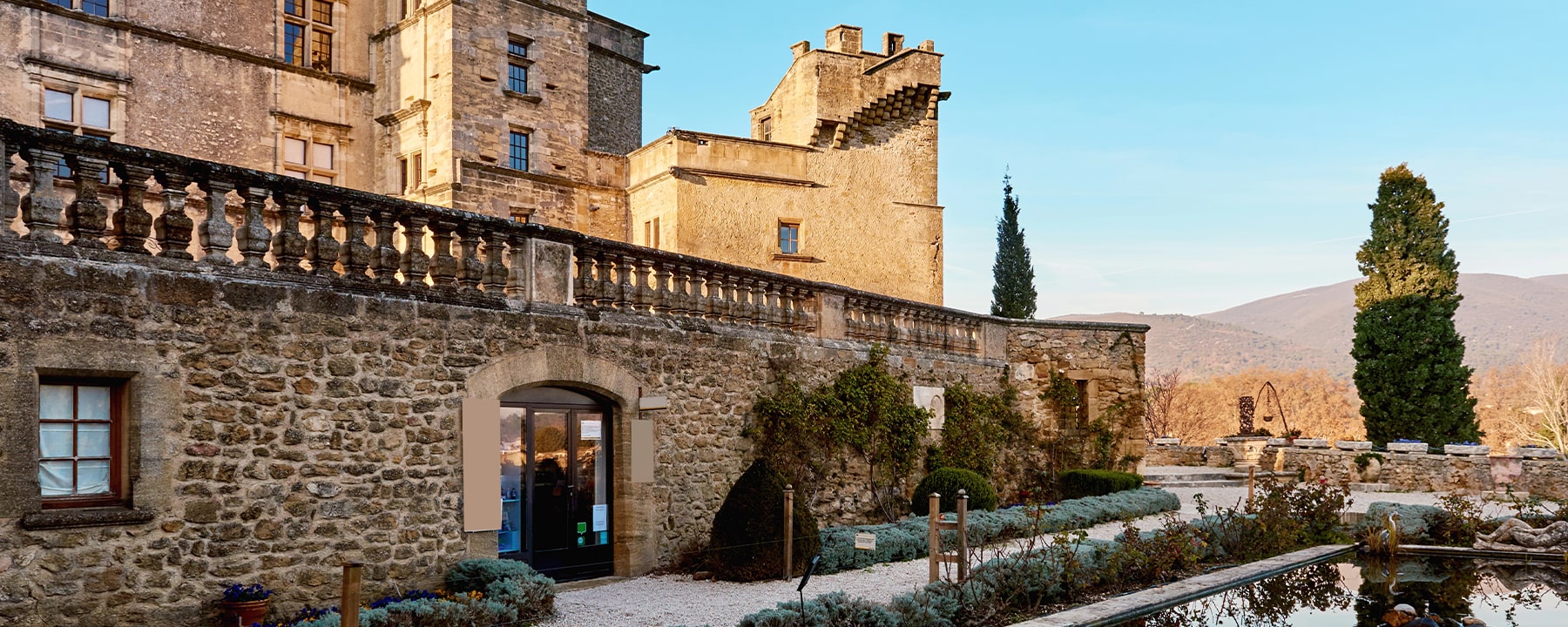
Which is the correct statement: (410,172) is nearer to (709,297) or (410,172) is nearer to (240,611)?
(709,297)

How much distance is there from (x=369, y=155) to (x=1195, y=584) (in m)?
20.3

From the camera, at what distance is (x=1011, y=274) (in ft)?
119

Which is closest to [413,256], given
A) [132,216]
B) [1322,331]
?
[132,216]

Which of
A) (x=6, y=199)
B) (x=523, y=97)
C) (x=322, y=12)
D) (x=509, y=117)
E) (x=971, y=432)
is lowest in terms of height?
(x=971, y=432)

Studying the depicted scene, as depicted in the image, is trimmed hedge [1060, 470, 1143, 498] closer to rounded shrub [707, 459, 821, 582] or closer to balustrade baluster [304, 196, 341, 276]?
rounded shrub [707, 459, 821, 582]

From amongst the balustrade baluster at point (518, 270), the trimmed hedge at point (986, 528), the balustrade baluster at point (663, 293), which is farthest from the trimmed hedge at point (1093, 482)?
the balustrade baluster at point (518, 270)

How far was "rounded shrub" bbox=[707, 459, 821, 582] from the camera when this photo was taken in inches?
445

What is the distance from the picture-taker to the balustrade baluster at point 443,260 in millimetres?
9508

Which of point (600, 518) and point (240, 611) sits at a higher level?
point (600, 518)

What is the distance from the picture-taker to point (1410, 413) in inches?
1030

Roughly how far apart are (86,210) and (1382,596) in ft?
40.1

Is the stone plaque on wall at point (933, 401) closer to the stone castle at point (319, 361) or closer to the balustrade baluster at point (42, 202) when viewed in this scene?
the stone castle at point (319, 361)

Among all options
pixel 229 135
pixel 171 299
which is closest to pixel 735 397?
pixel 171 299

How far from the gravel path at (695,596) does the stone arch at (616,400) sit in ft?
1.28
